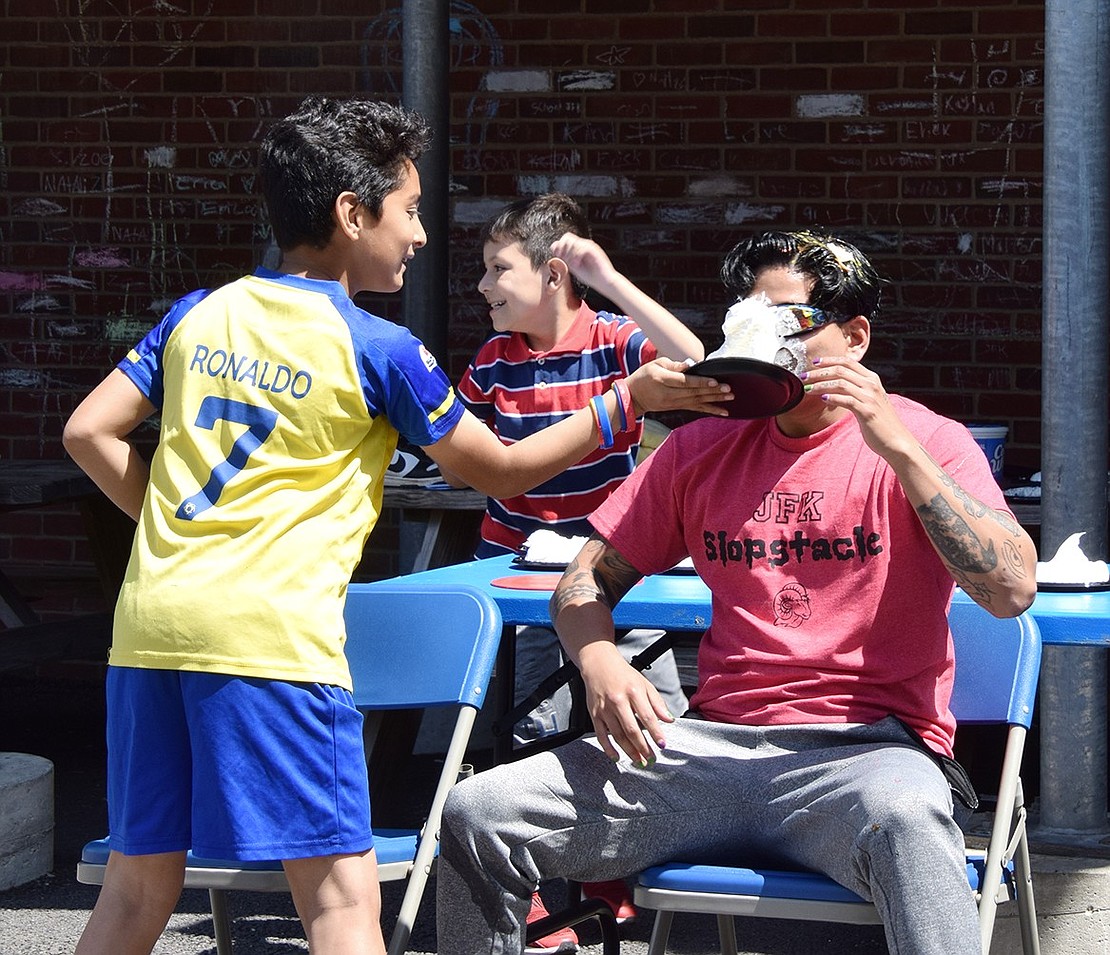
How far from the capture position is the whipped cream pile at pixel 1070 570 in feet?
10.1

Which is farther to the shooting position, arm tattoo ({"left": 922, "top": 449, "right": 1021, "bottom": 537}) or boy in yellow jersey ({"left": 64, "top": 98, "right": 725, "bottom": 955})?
arm tattoo ({"left": 922, "top": 449, "right": 1021, "bottom": 537})

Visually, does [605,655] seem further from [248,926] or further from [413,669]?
[248,926]

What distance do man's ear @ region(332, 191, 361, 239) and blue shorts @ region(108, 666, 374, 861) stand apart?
70 cm

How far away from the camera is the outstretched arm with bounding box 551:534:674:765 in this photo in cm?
260

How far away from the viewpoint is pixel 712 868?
8.26 ft

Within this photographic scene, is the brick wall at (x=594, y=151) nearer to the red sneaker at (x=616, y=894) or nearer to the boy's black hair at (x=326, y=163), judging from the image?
the red sneaker at (x=616, y=894)

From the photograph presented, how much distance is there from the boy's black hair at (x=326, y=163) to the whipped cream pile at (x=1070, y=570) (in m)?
1.42

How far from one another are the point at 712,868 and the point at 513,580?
2.92 ft

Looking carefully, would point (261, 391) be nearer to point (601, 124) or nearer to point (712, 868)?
point (712, 868)

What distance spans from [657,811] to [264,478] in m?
0.82

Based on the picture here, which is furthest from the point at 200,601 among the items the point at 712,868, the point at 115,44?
the point at 115,44

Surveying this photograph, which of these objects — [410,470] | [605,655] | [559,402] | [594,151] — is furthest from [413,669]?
[594,151]

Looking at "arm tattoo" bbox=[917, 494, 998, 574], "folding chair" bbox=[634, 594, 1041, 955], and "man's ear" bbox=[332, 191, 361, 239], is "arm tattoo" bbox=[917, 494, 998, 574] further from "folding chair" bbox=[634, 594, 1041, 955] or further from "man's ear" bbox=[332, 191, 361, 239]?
"man's ear" bbox=[332, 191, 361, 239]

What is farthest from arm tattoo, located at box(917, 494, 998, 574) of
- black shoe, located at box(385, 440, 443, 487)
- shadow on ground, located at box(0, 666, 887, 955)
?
black shoe, located at box(385, 440, 443, 487)
